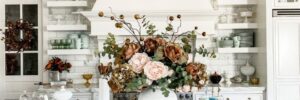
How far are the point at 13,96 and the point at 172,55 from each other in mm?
4386

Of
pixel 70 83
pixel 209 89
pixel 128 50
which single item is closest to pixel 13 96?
pixel 70 83

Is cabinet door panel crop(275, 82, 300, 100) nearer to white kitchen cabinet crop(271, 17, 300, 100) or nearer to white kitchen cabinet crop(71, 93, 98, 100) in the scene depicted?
white kitchen cabinet crop(271, 17, 300, 100)

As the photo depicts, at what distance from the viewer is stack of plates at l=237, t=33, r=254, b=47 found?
225 inches

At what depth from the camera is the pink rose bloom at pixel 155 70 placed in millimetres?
2100

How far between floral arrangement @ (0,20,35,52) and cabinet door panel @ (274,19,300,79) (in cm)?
321

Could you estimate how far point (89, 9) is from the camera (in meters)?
5.88

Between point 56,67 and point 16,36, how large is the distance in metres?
0.77

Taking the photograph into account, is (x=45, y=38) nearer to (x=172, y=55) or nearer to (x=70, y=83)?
(x=70, y=83)

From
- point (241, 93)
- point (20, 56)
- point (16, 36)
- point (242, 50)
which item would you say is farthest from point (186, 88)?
point (20, 56)

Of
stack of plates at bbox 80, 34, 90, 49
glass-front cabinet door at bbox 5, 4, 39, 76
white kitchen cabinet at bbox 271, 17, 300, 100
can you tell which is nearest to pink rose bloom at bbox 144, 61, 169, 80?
white kitchen cabinet at bbox 271, 17, 300, 100

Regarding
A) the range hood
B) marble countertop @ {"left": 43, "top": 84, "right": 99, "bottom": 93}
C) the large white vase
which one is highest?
the range hood

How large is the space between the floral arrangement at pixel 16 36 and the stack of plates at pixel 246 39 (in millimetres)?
2814

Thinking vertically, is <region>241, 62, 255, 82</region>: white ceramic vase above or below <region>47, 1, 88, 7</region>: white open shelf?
below

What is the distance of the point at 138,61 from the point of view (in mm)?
2121
